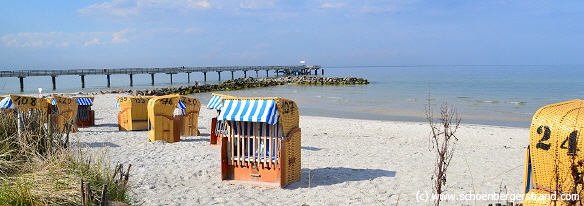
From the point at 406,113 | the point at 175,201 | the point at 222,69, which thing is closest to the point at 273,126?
the point at 175,201

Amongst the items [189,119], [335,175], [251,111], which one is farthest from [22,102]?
[335,175]

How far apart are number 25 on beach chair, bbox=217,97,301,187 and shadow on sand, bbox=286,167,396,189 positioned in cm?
25

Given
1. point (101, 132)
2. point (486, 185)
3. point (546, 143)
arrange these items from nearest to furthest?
point (546, 143) → point (486, 185) → point (101, 132)

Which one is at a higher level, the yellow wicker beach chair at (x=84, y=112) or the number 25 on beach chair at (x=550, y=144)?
the number 25 on beach chair at (x=550, y=144)

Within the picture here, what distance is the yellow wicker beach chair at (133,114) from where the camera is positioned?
14.0 meters

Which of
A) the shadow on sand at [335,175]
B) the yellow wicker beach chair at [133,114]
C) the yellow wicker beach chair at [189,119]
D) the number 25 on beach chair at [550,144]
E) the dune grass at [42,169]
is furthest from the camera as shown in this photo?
the yellow wicker beach chair at [133,114]

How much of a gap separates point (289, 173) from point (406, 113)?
1827 centimetres

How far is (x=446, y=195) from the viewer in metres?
6.84

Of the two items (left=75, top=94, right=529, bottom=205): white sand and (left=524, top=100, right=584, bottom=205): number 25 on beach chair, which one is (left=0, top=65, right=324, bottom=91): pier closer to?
Result: (left=75, top=94, right=529, bottom=205): white sand

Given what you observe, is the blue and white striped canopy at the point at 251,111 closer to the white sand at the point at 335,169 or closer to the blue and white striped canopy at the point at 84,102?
the white sand at the point at 335,169

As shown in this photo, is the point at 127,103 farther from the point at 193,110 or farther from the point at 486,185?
the point at 486,185

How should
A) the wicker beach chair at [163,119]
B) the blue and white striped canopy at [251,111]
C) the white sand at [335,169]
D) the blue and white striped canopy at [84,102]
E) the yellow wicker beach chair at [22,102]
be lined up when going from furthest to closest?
the blue and white striped canopy at [84,102]
the yellow wicker beach chair at [22,102]
the wicker beach chair at [163,119]
the blue and white striped canopy at [251,111]
the white sand at [335,169]

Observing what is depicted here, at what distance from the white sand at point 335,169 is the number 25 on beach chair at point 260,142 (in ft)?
0.71

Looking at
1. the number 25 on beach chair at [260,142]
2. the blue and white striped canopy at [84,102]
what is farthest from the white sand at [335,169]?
the blue and white striped canopy at [84,102]
